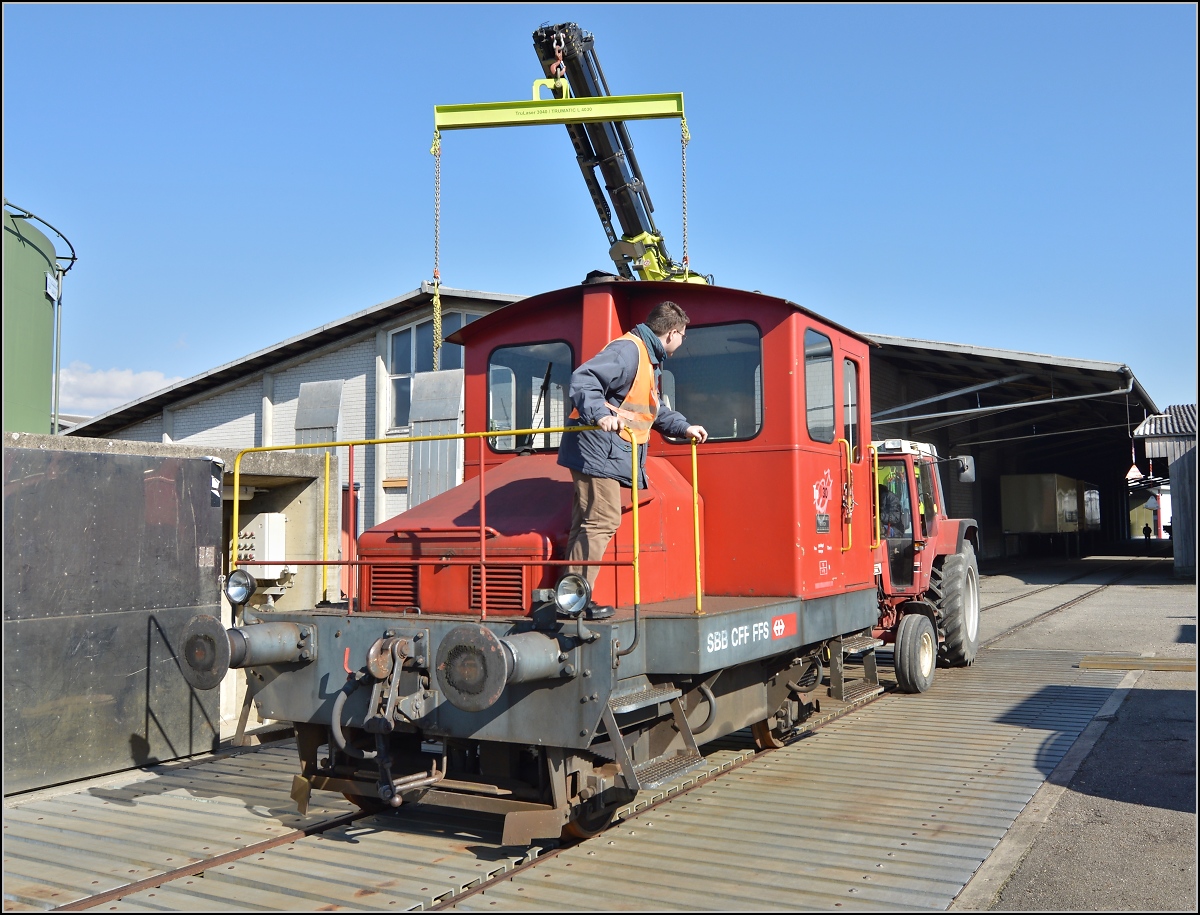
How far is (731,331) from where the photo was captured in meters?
6.18

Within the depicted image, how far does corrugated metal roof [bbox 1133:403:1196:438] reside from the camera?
23281 mm

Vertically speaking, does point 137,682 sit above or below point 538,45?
below

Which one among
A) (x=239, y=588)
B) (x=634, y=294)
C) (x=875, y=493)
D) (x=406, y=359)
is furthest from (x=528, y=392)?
(x=406, y=359)

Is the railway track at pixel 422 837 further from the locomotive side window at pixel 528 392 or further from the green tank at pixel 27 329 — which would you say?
the green tank at pixel 27 329

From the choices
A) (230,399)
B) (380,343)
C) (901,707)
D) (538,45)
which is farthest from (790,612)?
(230,399)

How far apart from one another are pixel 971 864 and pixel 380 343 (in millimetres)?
17098

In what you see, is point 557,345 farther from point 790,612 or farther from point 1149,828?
point 1149,828

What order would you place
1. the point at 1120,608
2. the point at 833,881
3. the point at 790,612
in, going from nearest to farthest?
the point at 833,881
the point at 790,612
the point at 1120,608

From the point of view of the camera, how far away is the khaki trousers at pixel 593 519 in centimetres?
495

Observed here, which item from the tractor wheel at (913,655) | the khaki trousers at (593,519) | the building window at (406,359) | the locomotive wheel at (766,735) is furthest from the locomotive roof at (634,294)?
the building window at (406,359)

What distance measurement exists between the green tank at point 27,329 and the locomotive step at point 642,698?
8.47 meters

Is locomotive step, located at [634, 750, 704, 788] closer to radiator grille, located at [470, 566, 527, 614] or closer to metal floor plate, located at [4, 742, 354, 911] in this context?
radiator grille, located at [470, 566, 527, 614]

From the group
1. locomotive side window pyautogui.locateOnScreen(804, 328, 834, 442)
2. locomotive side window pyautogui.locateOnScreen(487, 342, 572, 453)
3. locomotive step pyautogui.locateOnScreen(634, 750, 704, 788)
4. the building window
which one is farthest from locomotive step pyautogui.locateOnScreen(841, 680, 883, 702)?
the building window

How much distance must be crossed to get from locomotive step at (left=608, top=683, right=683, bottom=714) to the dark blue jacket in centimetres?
105
